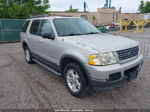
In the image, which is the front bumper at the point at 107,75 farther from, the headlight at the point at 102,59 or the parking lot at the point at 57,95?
the parking lot at the point at 57,95

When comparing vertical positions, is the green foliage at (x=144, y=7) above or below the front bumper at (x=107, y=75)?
above

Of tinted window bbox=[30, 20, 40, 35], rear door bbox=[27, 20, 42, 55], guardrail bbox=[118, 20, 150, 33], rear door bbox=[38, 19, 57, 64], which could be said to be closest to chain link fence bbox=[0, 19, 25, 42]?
rear door bbox=[27, 20, 42, 55]

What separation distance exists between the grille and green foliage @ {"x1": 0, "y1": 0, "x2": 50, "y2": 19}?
14.8m

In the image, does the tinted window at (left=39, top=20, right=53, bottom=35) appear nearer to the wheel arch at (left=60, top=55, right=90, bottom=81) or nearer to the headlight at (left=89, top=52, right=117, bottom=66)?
the wheel arch at (left=60, top=55, right=90, bottom=81)

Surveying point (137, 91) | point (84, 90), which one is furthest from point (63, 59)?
point (137, 91)

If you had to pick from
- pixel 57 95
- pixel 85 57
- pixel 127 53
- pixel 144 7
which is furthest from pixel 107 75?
pixel 144 7

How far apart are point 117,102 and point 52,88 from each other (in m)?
1.66

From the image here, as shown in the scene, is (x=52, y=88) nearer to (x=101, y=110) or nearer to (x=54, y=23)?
(x=101, y=110)

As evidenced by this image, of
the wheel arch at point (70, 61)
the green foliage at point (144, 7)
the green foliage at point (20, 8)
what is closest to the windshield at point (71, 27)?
the wheel arch at point (70, 61)

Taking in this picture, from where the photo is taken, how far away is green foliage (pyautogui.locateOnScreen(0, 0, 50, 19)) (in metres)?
15.1

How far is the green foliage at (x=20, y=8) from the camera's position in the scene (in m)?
15.1

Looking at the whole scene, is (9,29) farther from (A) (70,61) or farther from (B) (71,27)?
(A) (70,61)

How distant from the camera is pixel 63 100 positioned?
285cm

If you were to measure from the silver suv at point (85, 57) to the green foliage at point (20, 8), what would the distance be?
42.7 ft
